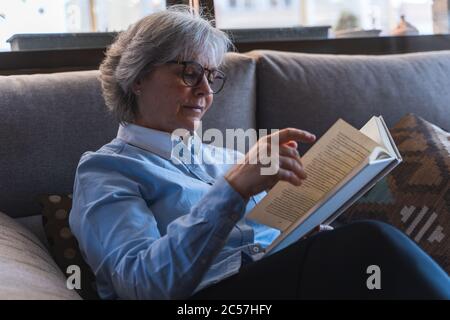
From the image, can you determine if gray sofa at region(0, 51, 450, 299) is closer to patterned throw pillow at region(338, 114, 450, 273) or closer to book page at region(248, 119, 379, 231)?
patterned throw pillow at region(338, 114, 450, 273)

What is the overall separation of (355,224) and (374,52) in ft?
5.13

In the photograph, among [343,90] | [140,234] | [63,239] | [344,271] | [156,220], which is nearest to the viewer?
[344,271]

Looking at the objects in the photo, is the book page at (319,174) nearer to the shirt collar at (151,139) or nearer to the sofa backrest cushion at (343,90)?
the shirt collar at (151,139)

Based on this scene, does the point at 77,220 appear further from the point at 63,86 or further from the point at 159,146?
the point at 63,86

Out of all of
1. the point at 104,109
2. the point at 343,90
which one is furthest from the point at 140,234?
the point at 343,90

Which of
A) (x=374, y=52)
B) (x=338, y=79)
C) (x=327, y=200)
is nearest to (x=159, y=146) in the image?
(x=327, y=200)

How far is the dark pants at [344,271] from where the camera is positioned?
0.98 m

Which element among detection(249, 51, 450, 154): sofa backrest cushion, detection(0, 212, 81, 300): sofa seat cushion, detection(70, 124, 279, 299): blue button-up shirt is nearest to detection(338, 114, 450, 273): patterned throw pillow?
detection(249, 51, 450, 154): sofa backrest cushion

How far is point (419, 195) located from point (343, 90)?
42cm

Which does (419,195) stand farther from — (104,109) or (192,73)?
(104,109)

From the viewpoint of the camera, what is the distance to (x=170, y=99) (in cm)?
136

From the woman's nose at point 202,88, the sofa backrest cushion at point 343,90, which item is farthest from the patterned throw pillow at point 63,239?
the sofa backrest cushion at point 343,90

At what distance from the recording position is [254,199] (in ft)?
5.03

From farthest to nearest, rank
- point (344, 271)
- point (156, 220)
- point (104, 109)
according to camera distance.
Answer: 1. point (104, 109)
2. point (156, 220)
3. point (344, 271)
